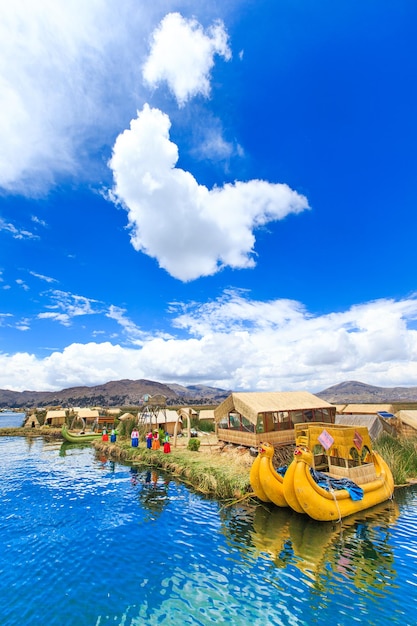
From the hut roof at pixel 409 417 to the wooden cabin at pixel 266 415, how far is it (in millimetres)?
8753

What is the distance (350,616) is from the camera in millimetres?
8180

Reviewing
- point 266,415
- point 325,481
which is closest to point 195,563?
point 325,481

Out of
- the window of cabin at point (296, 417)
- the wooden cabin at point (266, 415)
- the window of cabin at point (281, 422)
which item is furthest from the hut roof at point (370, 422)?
the window of cabin at point (281, 422)

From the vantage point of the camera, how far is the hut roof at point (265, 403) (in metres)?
23.3

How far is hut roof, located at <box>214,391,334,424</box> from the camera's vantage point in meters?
23.3

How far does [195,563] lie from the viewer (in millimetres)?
10805

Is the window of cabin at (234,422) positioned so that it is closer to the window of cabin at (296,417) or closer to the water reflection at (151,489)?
the window of cabin at (296,417)

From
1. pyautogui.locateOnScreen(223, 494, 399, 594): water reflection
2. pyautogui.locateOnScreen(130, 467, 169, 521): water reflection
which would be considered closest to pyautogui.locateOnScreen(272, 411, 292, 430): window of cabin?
pyautogui.locateOnScreen(130, 467, 169, 521): water reflection

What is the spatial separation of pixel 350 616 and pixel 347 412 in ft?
→ 107

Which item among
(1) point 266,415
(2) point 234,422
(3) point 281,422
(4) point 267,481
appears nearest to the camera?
(4) point 267,481

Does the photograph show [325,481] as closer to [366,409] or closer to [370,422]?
[370,422]

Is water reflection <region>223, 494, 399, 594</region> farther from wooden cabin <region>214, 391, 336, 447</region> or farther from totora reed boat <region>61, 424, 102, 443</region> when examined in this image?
totora reed boat <region>61, 424, 102, 443</region>

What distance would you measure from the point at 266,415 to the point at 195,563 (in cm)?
1553

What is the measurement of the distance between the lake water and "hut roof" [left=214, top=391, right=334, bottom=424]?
7.32m
